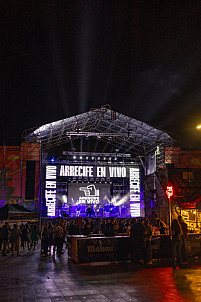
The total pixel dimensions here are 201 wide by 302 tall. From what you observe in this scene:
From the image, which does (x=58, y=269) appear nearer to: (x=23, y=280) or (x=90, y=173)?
(x=23, y=280)

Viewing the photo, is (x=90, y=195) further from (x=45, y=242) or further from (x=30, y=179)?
(x=45, y=242)

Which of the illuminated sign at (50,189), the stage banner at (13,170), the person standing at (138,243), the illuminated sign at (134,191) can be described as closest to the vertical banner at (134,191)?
the illuminated sign at (134,191)

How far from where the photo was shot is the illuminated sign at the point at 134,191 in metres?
27.1

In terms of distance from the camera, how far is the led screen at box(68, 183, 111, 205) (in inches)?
1034

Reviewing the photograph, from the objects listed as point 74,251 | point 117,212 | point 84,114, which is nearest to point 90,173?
point 117,212

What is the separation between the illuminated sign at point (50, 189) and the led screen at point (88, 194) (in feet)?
Answer: 4.58

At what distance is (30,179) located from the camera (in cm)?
2231

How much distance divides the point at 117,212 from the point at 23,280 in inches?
800

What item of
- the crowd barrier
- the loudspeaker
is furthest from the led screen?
the crowd barrier

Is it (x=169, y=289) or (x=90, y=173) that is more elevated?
(x=90, y=173)

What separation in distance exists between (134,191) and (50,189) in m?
7.76

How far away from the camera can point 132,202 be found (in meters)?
27.2

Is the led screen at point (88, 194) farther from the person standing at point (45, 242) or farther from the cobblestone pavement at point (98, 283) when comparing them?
the cobblestone pavement at point (98, 283)

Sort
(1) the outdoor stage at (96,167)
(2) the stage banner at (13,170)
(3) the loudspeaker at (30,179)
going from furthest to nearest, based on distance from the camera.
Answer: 1. (1) the outdoor stage at (96,167)
2. (3) the loudspeaker at (30,179)
3. (2) the stage banner at (13,170)
